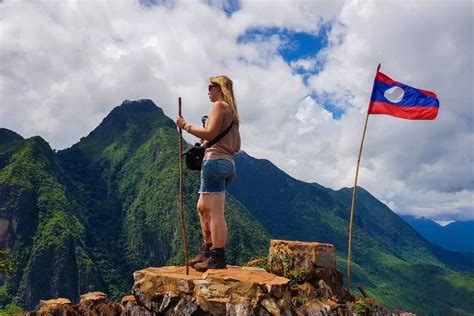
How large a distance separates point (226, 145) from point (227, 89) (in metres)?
1.13

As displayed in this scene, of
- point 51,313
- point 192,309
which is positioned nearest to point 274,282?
point 192,309

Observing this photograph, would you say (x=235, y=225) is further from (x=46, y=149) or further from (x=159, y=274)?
(x=159, y=274)

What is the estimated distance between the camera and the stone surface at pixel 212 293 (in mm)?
7742

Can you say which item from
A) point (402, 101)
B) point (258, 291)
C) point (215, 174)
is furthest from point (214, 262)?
point (402, 101)

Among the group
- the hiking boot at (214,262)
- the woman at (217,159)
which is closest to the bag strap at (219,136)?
the woman at (217,159)

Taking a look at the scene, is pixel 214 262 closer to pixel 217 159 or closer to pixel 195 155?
pixel 217 159

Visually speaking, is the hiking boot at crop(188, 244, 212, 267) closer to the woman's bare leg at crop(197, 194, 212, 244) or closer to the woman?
the woman's bare leg at crop(197, 194, 212, 244)

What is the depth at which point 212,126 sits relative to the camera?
8.42m

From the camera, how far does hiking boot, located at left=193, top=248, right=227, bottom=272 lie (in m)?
8.91

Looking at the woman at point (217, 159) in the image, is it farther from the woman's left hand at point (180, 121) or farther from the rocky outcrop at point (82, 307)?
the rocky outcrop at point (82, 307)

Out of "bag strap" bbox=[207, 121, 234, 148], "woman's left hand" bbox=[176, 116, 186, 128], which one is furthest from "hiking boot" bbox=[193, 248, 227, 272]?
"woman's left hand" bbox=[176, 116, 186, 128]

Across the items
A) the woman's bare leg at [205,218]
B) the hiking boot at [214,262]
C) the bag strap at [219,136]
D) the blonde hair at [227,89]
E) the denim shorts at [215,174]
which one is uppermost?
the blonde hair at [227,89]

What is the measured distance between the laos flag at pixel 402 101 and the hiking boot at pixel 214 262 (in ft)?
19.0

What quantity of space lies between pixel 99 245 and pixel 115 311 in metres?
165
